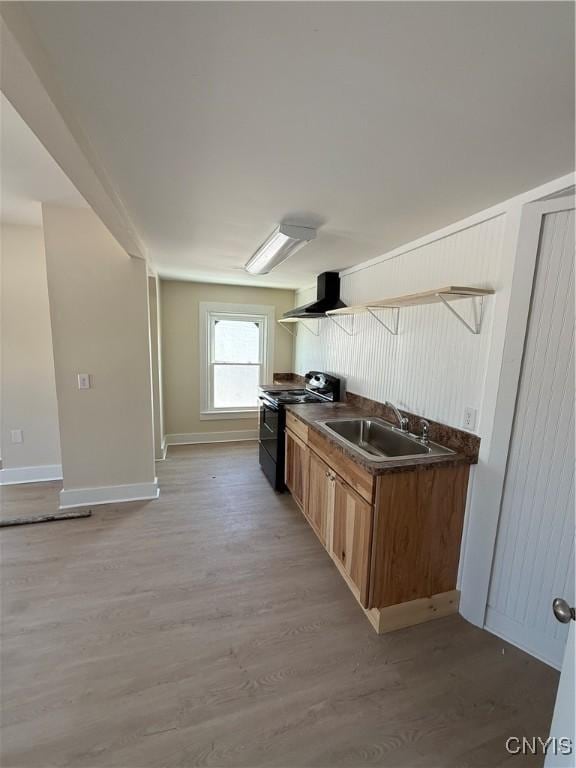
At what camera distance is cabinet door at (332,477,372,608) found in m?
1.73

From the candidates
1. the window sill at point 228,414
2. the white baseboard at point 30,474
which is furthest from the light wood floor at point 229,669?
the window sill at point 228,414

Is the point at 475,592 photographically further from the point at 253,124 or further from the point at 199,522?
the point at 253,124

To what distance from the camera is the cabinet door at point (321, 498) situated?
7.22ft

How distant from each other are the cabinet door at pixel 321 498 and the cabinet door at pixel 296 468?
0.11 metres

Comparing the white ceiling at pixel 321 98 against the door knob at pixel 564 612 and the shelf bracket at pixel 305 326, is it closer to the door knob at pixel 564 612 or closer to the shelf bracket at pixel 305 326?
the door knob at pixel 564 612

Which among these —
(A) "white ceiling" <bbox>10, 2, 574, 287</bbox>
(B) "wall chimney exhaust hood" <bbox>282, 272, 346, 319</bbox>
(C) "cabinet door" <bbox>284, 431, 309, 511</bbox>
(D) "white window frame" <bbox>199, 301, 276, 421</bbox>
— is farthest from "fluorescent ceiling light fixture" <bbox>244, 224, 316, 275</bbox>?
(D) "white window frame" <bbox>199, 301, 276, 421</bbox>

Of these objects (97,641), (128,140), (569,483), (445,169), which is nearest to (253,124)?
(128,140)

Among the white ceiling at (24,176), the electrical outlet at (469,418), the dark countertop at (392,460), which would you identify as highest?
the white ceiling at (24,176)

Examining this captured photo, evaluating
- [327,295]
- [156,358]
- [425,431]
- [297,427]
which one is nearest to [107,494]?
[156,358]

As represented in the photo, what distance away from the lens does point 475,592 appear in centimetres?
180

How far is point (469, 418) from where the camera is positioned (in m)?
1.83

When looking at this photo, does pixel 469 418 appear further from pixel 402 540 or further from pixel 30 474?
pixel 30 474

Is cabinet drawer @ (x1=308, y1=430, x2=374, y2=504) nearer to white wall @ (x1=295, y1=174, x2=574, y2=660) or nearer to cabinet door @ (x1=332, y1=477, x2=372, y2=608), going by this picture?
cabinet door @ (x1=332, y1=477, x2=372, y2=608)

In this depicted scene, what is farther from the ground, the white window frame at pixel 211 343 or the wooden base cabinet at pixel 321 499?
the white window frame at pixel 211 343
